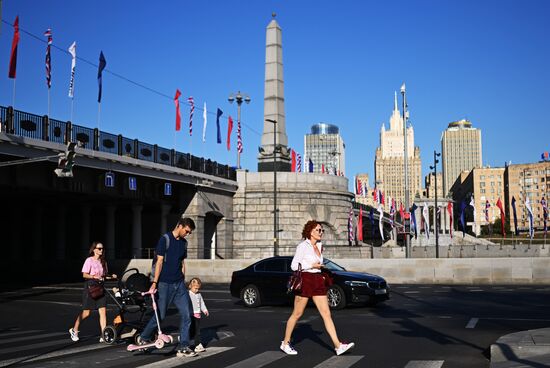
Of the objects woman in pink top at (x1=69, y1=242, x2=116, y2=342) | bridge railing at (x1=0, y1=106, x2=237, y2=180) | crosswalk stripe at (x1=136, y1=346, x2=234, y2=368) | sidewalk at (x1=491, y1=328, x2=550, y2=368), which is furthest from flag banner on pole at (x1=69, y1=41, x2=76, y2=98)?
sidewalk at (x1=491, y1=328, x2=550, y2=368)

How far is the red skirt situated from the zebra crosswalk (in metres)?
0.90

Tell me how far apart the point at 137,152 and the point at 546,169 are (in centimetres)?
15264

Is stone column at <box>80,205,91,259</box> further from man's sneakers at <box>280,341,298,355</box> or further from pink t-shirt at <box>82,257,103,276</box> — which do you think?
man's sneakers at <box>280,341,298,355</box>

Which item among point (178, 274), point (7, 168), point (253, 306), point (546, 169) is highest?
point (546, 169)

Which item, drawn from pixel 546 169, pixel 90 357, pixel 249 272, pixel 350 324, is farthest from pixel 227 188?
pixel 546 169

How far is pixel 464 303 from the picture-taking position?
61.4ft

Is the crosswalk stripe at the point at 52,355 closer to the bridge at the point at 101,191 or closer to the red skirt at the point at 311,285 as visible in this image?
the red skirt at the point at 311,285

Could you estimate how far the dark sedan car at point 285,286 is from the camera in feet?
57.6

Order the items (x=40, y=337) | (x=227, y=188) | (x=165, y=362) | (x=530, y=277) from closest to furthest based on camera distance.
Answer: (x=165, y=362) < (x=40, y=337) < (x=530, y=277) < (x=227, y=188)

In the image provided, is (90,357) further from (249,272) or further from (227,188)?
(227,188)

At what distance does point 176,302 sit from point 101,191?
89.2 feet

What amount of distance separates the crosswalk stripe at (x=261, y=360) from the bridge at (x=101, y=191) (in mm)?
14756

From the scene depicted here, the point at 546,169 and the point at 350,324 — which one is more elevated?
the point at 546,169

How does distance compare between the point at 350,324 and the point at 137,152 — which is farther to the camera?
the point at 137,152
